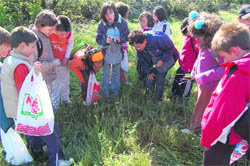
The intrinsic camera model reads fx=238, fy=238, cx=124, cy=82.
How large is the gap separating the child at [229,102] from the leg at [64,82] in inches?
105

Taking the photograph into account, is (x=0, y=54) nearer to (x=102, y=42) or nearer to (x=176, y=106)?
(x=102, y=42)

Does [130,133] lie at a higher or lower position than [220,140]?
lower

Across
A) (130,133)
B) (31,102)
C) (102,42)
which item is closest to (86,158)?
(130,133)

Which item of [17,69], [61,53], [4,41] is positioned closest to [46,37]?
[61,53]

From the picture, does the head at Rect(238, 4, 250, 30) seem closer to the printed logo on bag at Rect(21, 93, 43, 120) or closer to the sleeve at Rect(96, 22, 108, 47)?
the sleeve at Rect(96, 22, 108, 47)

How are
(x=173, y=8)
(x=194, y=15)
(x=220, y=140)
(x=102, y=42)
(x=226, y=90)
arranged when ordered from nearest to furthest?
(x=226, y=90)
(x=220, y=140)
(x=194, y=15)
(x=102, y=42)
(x=173, y=8)

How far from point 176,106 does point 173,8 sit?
9522 mm

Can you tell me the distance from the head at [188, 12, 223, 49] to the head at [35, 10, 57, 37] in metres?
1.88

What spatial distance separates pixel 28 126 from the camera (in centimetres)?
237

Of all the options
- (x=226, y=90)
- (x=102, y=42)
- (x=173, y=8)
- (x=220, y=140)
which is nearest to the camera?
(x=226, y=90)

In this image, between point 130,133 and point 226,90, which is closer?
point 226,90

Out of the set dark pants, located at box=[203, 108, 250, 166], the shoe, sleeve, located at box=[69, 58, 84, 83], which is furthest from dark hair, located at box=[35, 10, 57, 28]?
dark pants, located at box=[203, 108, 250, 166]

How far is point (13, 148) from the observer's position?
8.85 feet

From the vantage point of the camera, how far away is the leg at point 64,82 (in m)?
4.06
